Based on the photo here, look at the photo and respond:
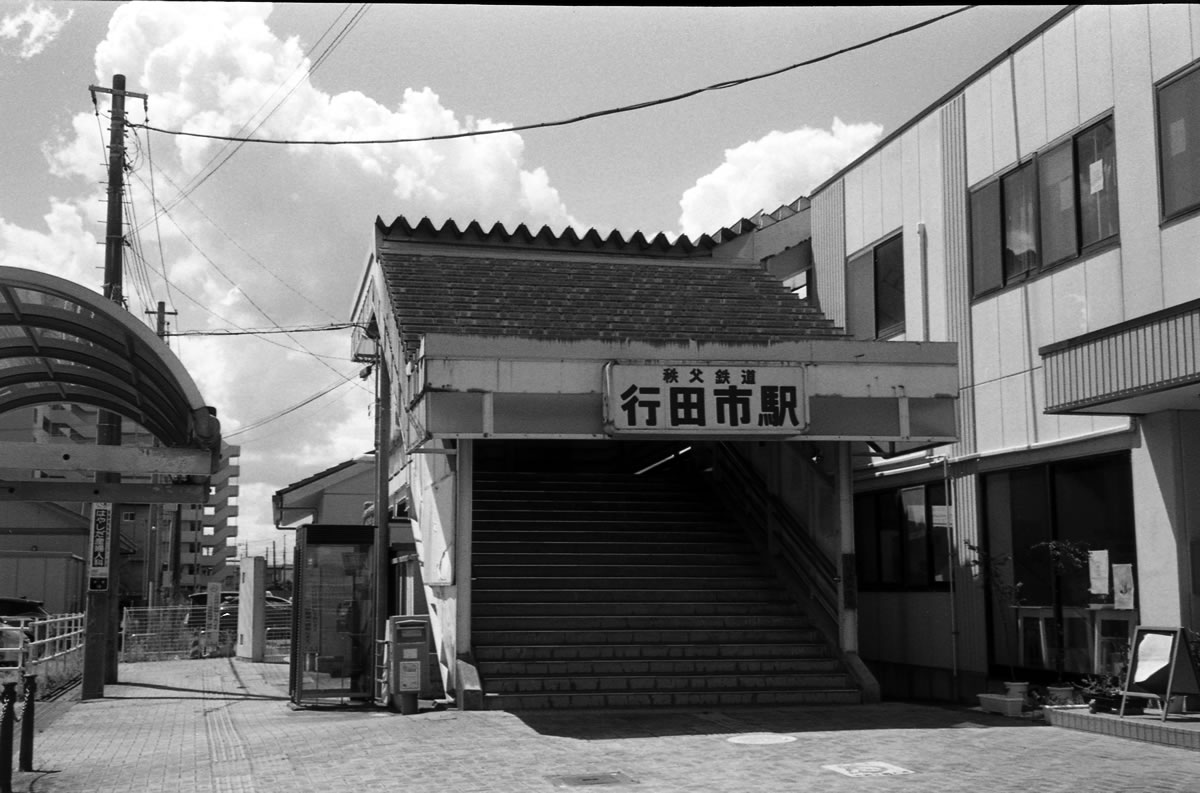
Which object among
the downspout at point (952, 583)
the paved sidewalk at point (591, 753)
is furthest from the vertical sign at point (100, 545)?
the downspout at point (952, 583)

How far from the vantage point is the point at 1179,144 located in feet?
44.1

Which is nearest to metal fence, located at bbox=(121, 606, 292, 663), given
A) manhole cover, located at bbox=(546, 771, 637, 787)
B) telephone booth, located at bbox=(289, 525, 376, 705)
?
telephone booth, located at bbox=(289, 525, 376, 705)

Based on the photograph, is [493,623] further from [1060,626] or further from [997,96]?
[997,96]

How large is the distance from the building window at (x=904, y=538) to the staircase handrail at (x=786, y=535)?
5.34 ft

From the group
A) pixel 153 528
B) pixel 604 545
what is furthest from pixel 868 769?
pixel 153 528

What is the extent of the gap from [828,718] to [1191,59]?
8.20 m

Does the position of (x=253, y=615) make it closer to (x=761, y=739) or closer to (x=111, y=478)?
(x=111, y=478)

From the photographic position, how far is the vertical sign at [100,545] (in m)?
19.1

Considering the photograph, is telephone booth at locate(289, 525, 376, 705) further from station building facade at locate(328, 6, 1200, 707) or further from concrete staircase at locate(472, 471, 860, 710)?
concrete staircase at locate(472, 471, 860, 710)

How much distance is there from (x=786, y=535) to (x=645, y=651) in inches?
133

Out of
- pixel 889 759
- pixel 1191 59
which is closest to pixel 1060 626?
pixel 889 759

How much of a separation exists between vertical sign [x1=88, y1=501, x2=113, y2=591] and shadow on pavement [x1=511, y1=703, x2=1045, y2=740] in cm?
801

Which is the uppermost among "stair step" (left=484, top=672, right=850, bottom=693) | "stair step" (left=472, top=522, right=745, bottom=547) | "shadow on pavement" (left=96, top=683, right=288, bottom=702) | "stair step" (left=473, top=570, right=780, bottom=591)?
"stair step" (left=472, top=522, right=745, bottom=547)

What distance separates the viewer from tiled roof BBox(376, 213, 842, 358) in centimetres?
1825
